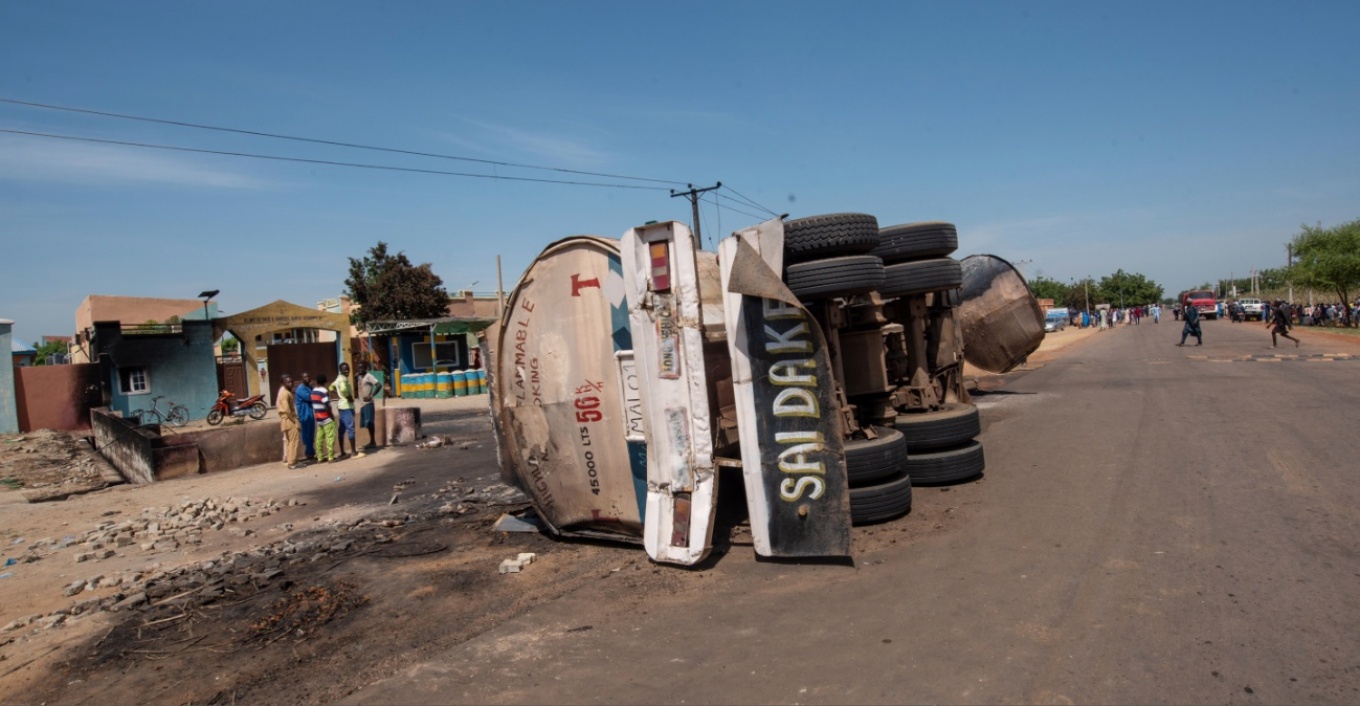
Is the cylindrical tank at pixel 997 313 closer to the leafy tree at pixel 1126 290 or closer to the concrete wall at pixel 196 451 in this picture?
the concrete wall at pixel 196 451

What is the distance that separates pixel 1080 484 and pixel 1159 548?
6.63ft

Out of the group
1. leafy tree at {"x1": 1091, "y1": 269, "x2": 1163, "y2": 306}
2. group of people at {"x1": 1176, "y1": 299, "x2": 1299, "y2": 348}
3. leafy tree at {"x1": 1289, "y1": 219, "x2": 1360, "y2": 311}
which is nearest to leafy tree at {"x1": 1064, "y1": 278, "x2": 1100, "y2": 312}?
leafy tree at {"x1": 1091, "y1": 269, "x2": 1163, "y2": 306}

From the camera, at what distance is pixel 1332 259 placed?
46312mm

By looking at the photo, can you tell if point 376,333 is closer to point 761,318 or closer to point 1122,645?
point 761,318

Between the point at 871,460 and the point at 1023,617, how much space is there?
2.07m

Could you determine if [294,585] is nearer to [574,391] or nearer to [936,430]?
[574,391]

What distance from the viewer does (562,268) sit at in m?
6.11

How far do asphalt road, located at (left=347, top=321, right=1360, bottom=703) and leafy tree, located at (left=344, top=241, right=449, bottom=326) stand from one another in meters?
38.0

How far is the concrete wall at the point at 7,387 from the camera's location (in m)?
21.6

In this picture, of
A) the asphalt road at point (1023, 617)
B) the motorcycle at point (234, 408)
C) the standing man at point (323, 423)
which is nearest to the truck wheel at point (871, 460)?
the asphalt road at point (1023, 617)

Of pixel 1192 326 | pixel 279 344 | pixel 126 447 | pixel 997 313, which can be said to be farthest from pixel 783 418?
pixel 279 344

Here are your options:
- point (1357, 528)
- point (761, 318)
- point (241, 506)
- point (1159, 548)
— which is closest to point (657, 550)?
point (761, 318)

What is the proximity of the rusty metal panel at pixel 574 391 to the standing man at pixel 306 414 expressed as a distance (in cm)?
820

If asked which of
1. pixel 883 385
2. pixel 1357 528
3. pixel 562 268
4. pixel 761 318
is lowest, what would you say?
pixel 1357 528
